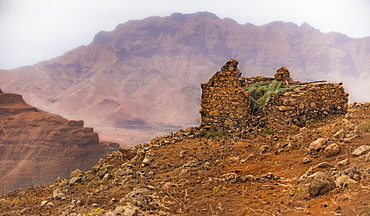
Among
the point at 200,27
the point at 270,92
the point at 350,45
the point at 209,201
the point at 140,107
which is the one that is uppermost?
the point at 200,27

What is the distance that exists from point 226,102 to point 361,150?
7.28m

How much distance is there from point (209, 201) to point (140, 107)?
119 m

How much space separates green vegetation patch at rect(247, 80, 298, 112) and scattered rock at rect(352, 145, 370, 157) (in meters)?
5.68

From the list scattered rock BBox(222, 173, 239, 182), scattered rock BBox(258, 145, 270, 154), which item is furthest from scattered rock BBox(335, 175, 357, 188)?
scattered rock BBox(258, 145, 270, 154)

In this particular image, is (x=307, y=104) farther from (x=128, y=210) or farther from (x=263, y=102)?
(x=128, y=210)

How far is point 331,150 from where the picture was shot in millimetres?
6613

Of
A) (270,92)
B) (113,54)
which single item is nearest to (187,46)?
(113,54)

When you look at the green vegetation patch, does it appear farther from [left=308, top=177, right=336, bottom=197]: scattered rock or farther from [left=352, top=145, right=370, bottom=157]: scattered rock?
[left=308, top=177, right=336, bottom=197]: scattered rock

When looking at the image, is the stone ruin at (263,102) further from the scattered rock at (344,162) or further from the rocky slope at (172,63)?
the rocky slope at (172,63)

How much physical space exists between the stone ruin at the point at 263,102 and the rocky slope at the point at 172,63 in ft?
300

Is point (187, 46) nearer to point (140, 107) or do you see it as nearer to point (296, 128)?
point (140, 107)

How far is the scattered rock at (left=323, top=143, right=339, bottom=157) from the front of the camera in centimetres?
657

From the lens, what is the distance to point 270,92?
497 inches

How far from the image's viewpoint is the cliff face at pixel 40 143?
150 ft
